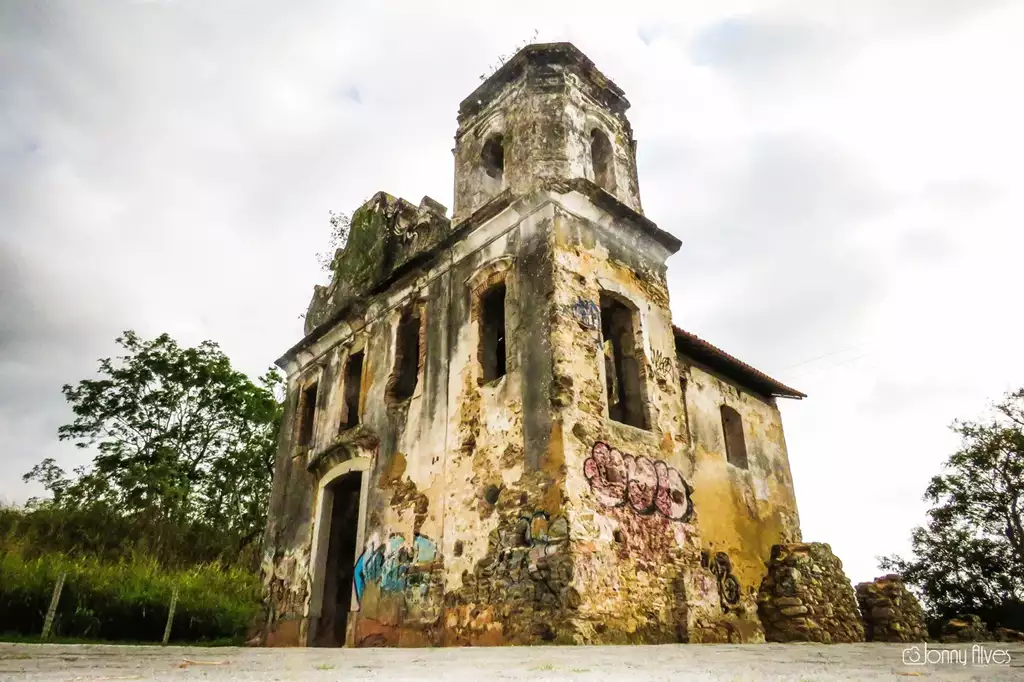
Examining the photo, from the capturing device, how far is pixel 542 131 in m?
10.4

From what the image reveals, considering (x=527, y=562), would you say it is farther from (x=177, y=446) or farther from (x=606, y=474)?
(x=177, y=446)

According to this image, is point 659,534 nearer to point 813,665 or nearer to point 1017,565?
point 813,665

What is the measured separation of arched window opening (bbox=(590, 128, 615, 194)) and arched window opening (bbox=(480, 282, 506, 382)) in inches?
114

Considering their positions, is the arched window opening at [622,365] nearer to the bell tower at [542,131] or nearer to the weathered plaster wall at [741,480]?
the weathered plaster wall at [741,480]

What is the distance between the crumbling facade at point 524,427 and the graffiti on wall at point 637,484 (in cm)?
3

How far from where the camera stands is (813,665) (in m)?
3.82

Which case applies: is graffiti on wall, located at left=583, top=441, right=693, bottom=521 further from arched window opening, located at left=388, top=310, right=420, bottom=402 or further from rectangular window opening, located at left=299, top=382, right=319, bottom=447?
rectangular window opening, located at left=299, top=382, right=319, bottom=447

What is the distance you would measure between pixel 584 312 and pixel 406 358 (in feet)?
12.5

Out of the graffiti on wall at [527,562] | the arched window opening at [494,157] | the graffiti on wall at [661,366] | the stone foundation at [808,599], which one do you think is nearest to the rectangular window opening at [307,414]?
the arched window opening at [494,157]

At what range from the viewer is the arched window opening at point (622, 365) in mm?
9156

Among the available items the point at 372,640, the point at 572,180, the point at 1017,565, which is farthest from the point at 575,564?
the point at 1017,565

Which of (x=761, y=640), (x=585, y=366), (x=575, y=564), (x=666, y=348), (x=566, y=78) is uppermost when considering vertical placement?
(x=566, y=78)

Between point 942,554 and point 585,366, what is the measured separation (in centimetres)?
2150

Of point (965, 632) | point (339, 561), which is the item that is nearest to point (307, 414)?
point (339, 561)
